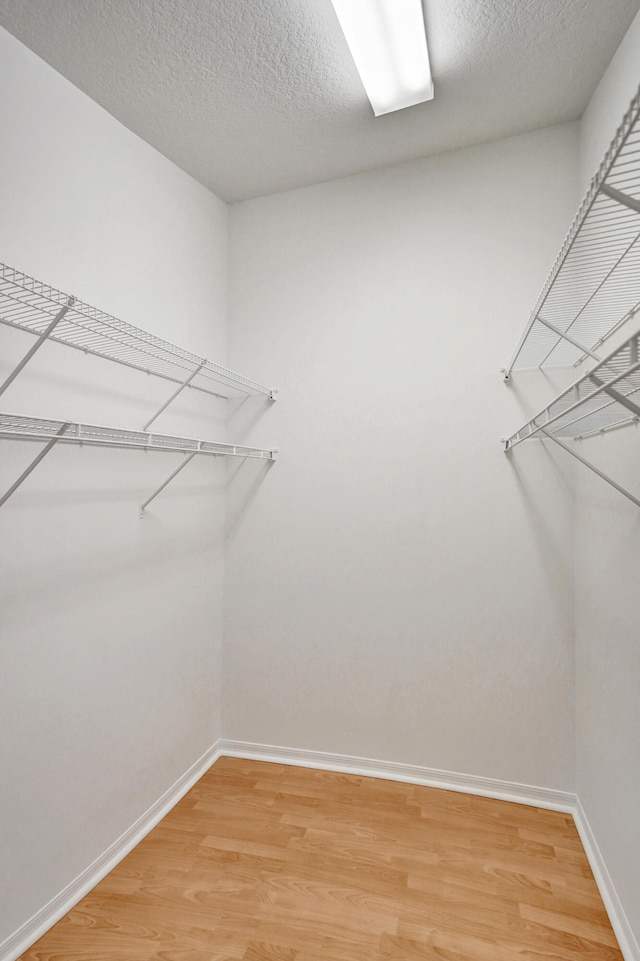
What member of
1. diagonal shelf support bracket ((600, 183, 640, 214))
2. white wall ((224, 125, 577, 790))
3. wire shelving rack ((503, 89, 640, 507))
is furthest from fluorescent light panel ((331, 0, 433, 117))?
diagonal shelf support bracket ((600, 183, 640, 214))

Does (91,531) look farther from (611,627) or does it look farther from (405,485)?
(611,627)

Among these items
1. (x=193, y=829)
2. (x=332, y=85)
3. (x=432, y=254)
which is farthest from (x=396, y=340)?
(x=193, y=829)

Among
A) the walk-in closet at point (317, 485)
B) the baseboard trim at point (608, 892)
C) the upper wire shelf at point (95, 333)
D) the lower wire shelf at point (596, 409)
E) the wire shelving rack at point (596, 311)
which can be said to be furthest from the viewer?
the walk-in closet at point (317, 485)

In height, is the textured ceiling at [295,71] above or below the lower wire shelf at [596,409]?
above

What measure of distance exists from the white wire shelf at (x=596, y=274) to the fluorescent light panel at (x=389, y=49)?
0.68 meters

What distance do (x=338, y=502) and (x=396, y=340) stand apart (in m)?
0.76

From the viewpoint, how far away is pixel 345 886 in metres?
1.62

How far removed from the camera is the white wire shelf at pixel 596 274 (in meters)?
0.94

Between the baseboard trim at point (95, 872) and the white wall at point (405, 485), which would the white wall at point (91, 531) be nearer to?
the baseboard trim at point (95, 872)

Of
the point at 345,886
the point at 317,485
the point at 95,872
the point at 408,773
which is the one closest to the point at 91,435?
the point at 317,485

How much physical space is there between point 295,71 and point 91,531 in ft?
5.45

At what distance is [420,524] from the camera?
2.23 metres

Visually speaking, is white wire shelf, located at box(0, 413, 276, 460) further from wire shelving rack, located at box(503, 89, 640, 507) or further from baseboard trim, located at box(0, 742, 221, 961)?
baseboard trim, located at box(0, 742, 221, 961)

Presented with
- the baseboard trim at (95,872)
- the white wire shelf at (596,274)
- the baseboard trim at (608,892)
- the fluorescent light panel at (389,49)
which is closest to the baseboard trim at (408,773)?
the baseboard trim at (608,892)
